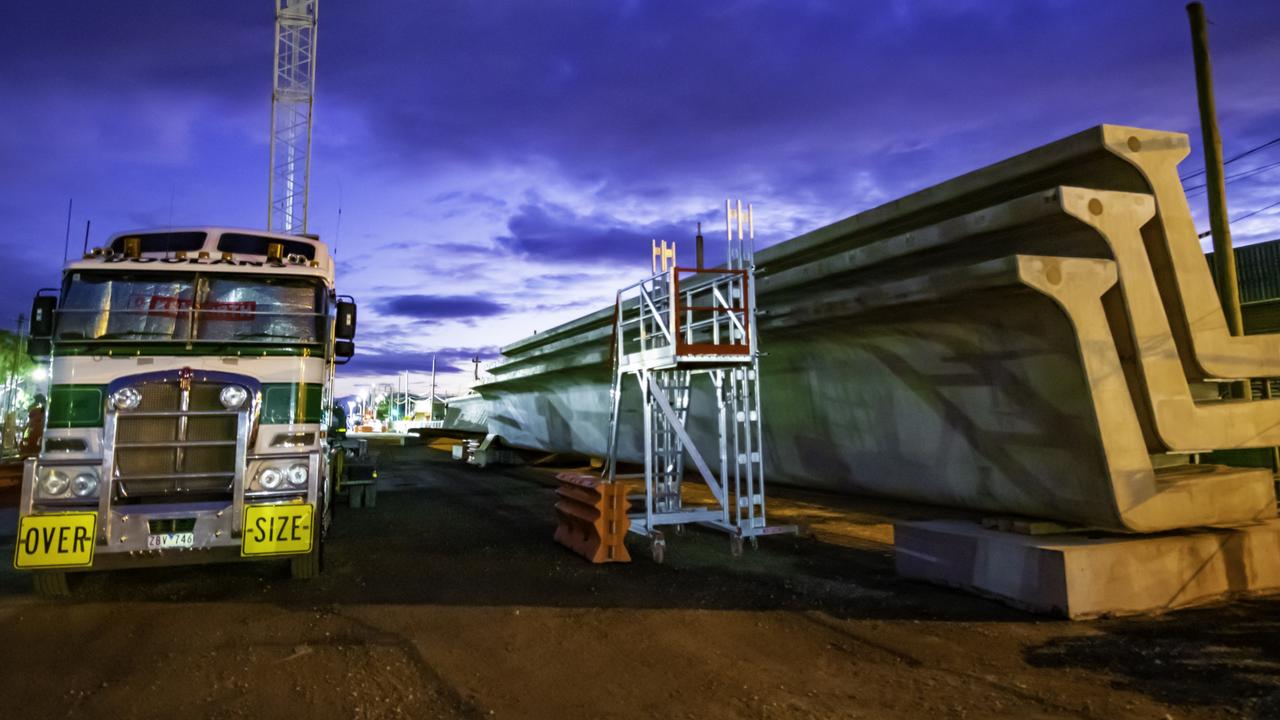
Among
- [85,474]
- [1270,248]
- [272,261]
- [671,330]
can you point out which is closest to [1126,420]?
[671,330]

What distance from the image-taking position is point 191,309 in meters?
8.48

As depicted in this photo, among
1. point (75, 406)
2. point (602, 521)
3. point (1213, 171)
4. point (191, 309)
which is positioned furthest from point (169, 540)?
point (1213, 171)

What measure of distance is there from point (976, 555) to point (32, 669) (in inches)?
353

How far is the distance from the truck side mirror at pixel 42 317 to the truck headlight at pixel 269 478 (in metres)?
2.79

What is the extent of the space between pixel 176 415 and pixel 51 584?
2286mm

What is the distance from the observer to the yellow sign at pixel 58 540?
7.34m

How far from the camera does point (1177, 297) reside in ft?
28.7

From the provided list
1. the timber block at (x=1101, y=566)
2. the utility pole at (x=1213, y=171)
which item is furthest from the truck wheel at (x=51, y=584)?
the utility pole at (x=1213, y=171)

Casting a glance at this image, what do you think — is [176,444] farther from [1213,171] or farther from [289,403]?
[1213,171]

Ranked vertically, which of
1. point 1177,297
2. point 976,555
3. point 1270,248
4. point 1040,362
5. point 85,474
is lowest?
point 976,555

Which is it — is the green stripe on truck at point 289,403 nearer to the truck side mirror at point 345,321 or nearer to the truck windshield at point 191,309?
the truck windshield at point 191,309

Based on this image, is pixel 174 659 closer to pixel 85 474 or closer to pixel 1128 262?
pixel 85 474

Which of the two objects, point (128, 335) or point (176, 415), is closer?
point (176, 415)

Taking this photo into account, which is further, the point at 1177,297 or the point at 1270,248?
the point at 1270,248
